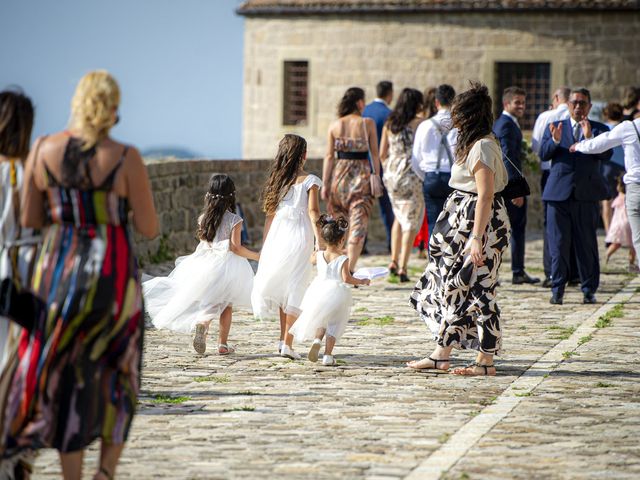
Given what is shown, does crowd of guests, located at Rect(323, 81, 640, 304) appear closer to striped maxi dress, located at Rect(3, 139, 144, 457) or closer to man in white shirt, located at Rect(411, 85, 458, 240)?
Answer: man in white shirt, located at Rect(411, 85, 458, 240)

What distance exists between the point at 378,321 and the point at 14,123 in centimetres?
574

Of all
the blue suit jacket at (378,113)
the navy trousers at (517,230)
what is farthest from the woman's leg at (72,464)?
the blue suit jacket at (378,113)

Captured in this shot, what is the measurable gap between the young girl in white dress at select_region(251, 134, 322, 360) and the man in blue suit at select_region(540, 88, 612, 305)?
3.29 metres

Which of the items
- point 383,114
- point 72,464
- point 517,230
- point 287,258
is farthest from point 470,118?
point 383,114

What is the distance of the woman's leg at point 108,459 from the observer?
5.34m

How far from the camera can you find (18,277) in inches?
215

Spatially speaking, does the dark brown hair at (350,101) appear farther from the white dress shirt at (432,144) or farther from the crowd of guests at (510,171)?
the white dress shirt at (432,144)

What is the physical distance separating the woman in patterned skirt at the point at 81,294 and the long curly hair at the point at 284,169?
3.76 metres

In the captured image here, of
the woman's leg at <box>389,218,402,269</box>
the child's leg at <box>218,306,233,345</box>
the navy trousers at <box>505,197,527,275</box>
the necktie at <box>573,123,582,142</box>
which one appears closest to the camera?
the child's leg at <box>218,306,233,345</box>

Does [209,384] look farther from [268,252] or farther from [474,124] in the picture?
[474,124]

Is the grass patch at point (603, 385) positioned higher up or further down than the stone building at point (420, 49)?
further down

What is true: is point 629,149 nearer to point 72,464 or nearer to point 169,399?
point 169,399

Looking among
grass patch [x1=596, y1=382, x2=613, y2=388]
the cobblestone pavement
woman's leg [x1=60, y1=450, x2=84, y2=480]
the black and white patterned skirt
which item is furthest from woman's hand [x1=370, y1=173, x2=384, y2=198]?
woman's leg [x1=60, y1=450, x2=84, y2=480]

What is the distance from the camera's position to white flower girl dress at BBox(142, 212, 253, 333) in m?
9.12
